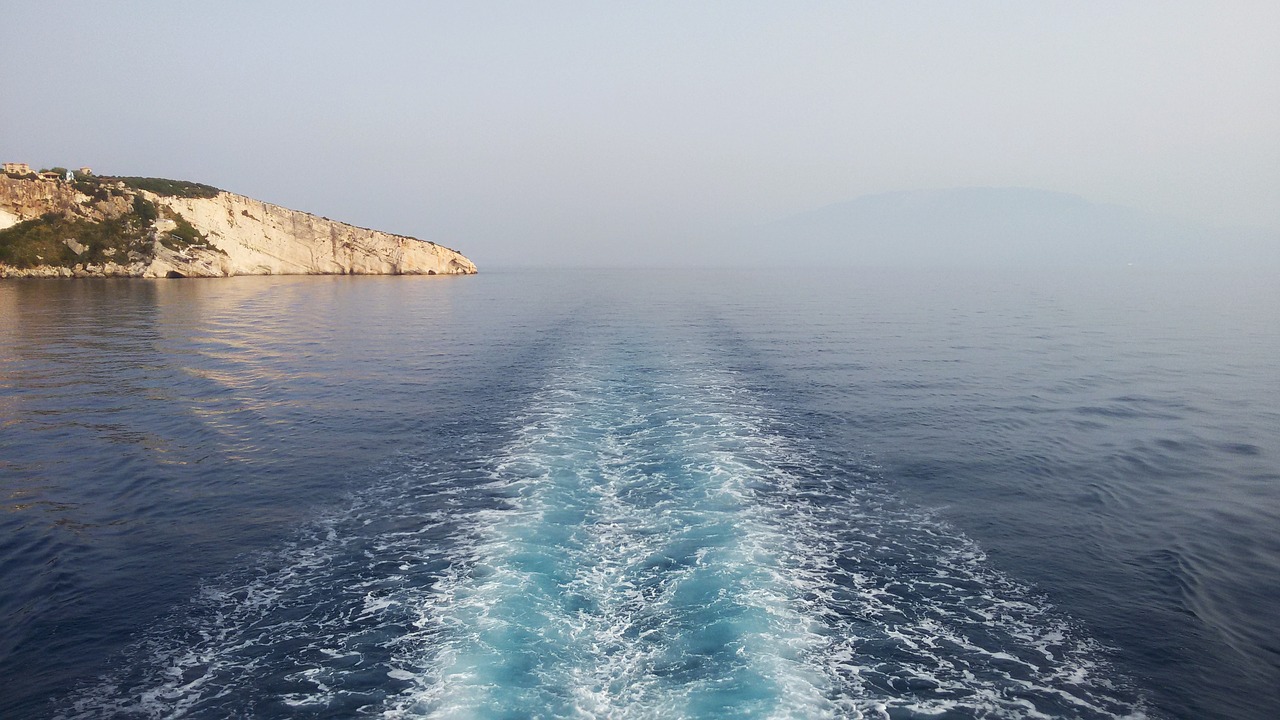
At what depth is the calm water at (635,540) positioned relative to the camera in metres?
9.47

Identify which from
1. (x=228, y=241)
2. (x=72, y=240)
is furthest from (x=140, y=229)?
(x=228, y=241)

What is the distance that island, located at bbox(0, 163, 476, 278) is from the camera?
276 feet

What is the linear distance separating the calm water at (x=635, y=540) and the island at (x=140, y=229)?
228 feet

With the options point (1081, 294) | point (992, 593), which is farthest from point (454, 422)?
point (1081, 294)

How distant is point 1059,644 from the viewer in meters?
10.6

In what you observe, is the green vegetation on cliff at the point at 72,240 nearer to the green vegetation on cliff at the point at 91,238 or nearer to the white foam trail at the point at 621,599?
the green vegetation on cliff at the point at 91,238

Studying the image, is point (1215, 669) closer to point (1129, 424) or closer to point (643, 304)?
point (1129, 424)

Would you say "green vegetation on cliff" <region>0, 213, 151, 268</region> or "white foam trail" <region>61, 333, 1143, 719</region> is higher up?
"green vegetation on cliff" <region>0, 213, 151, 268</region>

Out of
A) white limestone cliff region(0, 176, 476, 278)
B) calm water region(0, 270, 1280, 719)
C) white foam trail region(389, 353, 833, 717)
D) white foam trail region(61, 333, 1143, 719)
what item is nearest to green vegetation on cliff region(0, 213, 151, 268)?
white limestone cliff region(0, 176, 476, 278)

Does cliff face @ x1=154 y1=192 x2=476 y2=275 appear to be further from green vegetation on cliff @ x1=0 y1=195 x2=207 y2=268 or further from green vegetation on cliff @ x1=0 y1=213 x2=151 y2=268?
green vegetation on cliff @ x1=0 y1=213 x2=151 y2=268

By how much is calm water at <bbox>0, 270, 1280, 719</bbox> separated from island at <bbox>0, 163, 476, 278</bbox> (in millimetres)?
69423

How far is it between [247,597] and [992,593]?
13.7 metres

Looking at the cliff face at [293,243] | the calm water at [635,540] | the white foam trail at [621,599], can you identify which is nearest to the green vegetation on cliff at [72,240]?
the cliff face at [293,243]

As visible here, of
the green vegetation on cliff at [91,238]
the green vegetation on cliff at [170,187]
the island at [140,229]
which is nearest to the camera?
the green vegetation on cliff at [91,238]
